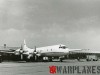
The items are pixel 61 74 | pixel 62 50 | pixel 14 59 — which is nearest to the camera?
pixel 61 74

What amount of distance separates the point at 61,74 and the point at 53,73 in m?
0.99

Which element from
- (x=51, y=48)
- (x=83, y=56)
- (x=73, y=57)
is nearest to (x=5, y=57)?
(x=51, y=48)

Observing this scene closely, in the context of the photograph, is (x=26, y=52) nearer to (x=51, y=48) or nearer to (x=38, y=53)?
(x=38, y=53)

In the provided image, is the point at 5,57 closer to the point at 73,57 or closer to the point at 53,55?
the point at 53,55

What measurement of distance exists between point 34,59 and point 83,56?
96.9m

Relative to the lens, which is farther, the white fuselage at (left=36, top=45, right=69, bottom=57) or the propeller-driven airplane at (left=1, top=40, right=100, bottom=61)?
the propeller-driven airplane at (left=1, top=40, right=100, bottom=61)

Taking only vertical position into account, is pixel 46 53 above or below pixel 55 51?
below

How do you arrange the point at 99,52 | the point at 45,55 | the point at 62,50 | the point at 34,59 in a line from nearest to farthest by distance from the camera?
the point at 62,50, the point at 45,55, the point at 34,59, the point at 99,52

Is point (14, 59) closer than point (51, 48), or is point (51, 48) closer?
point (51, 48)

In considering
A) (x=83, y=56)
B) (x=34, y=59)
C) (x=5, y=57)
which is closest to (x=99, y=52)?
(x=83, y=56)

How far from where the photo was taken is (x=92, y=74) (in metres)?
23.2

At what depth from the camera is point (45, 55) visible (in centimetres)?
7669

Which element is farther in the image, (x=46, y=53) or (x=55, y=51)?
(x=46, y=53)

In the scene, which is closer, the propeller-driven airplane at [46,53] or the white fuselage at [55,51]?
the white fuselage at [55,51]
